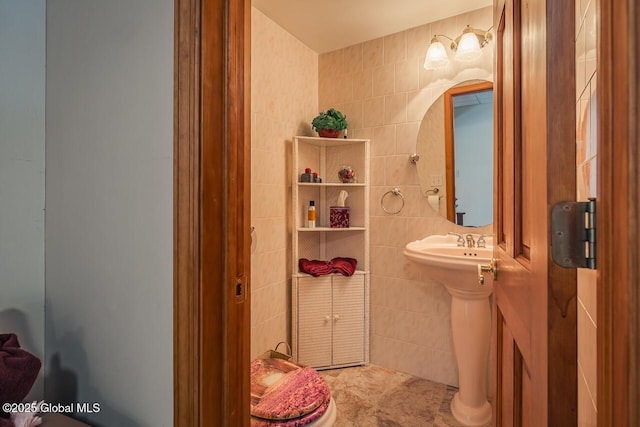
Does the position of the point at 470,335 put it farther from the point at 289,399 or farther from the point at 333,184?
the point at 333,184

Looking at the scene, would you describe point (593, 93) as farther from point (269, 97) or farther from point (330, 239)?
point (330, 239)

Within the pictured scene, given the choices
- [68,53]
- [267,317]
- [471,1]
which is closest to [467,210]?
[471,1]

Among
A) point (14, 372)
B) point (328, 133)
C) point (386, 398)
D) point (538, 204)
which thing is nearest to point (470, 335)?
point (386, 398)

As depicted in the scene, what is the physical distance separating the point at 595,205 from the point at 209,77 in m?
0.71

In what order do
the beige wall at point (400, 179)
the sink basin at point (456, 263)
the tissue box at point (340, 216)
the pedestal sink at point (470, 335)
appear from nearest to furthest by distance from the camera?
the sink basin at point (456, 263) → the pedestal sink at point (470, 335) → the beige wall at point (400, 179) → the tissue box at point (340, 216)

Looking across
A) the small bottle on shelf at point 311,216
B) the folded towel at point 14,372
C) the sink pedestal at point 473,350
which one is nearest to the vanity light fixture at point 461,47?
the small bottle on shelf at point 311,216

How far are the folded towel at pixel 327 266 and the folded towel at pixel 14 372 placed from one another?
5.17ft

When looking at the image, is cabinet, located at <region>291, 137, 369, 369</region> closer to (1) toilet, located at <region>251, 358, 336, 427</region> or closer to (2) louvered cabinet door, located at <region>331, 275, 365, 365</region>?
(2) louvered cabinet door, located at <region>331, 275, 365, 365</region>

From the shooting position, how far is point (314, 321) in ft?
7.27

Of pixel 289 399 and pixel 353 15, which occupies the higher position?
pixel 353 15

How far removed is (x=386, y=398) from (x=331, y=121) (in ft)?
6.05

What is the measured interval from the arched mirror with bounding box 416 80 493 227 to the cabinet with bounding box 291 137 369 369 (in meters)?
0.44

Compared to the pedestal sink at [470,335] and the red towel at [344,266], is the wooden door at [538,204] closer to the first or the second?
the pedestal sink at [470,335]

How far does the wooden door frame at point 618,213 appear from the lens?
35cm
